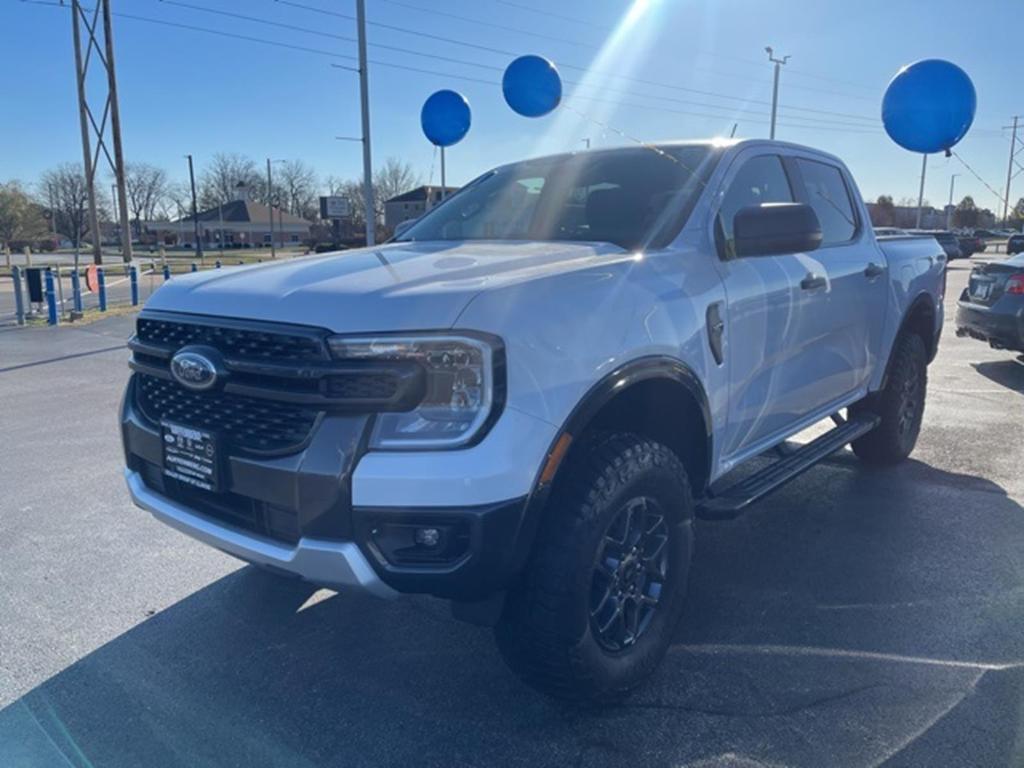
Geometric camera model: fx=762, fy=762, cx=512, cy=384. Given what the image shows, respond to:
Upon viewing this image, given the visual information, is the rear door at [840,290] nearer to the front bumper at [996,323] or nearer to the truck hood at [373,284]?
the truck hood at [373,284]

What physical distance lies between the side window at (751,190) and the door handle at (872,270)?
747 mm

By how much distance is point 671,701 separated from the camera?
8.73 ft

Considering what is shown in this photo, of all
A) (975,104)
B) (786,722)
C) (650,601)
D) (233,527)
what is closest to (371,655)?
(233,527)

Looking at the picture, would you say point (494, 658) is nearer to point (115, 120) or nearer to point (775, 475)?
point (775, 475)

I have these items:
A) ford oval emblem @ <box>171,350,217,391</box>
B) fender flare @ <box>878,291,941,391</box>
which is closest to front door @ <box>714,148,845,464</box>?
fender flare @ <box>878,291,941,391</box>

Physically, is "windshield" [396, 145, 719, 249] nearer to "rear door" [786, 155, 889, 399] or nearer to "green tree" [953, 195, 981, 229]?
"rear door" [786, 155, 889, 399]

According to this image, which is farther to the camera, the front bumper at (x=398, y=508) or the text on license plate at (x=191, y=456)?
the text on license plate at (x=191, y=456)

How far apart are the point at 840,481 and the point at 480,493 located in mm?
3794

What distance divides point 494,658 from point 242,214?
94154 mm

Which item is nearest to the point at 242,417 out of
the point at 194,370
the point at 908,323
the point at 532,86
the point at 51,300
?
the point at 194,370

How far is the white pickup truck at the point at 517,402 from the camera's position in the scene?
210 centimetres

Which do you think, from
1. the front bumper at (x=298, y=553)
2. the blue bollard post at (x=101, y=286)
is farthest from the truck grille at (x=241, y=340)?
the blue bollard post at (x=101, y=286)

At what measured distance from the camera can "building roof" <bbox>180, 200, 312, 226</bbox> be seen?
8881 centimetres

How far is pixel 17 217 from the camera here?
212 feet
